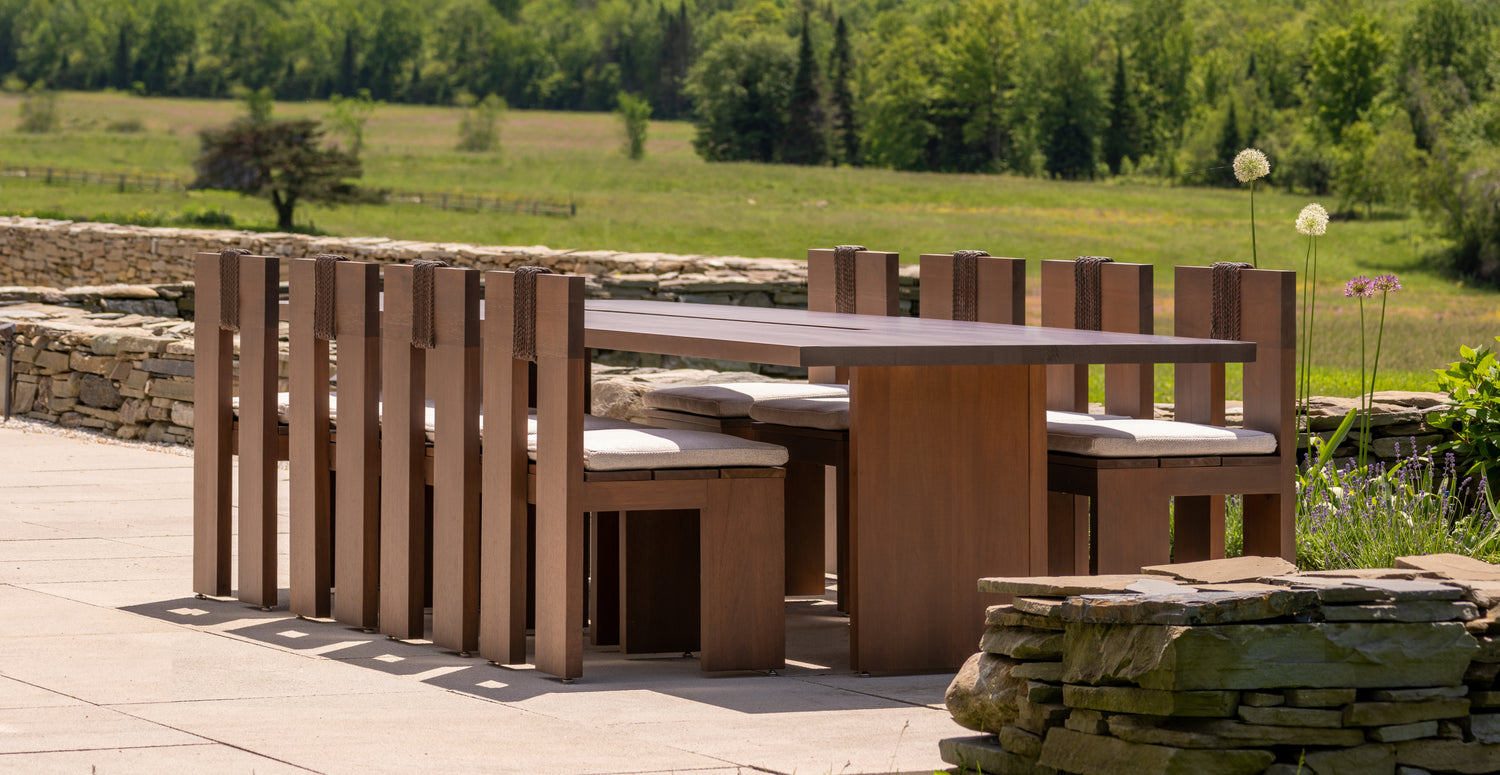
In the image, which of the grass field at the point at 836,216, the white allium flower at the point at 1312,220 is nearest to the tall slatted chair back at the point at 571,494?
the white allium flower at the point at 1312,220

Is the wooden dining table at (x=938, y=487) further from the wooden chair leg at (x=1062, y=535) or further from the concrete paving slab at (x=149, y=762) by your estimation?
the concrete paving slab at (x=149, y=762)

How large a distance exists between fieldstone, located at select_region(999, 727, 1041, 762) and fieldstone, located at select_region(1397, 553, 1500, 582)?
3.12 feet

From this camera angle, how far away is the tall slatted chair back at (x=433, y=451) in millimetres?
5012

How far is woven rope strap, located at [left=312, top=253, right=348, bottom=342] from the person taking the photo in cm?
550

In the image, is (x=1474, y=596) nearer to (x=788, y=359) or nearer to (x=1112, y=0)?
(x=788, y=359)

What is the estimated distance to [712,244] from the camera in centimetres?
4338

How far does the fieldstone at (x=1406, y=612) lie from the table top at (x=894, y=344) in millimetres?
1311

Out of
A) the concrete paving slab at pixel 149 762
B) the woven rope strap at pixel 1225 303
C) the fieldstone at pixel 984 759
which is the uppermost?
the woven rope strap at pixel 1225 303

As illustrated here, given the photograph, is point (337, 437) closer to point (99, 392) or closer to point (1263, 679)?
point (1263, 679)

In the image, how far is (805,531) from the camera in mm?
6512

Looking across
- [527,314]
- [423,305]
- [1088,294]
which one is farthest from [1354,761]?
[1088,294]

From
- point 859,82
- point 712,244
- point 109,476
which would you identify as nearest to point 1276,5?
point 859,82

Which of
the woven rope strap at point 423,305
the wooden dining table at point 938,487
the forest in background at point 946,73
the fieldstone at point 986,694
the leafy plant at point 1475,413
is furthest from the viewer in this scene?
the forest in background at point 946,73

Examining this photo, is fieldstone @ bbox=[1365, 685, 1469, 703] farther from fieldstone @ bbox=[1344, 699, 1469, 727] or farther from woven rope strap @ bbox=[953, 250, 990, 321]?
woven rope strap @ bbox=[953, 250, 990, 321]
